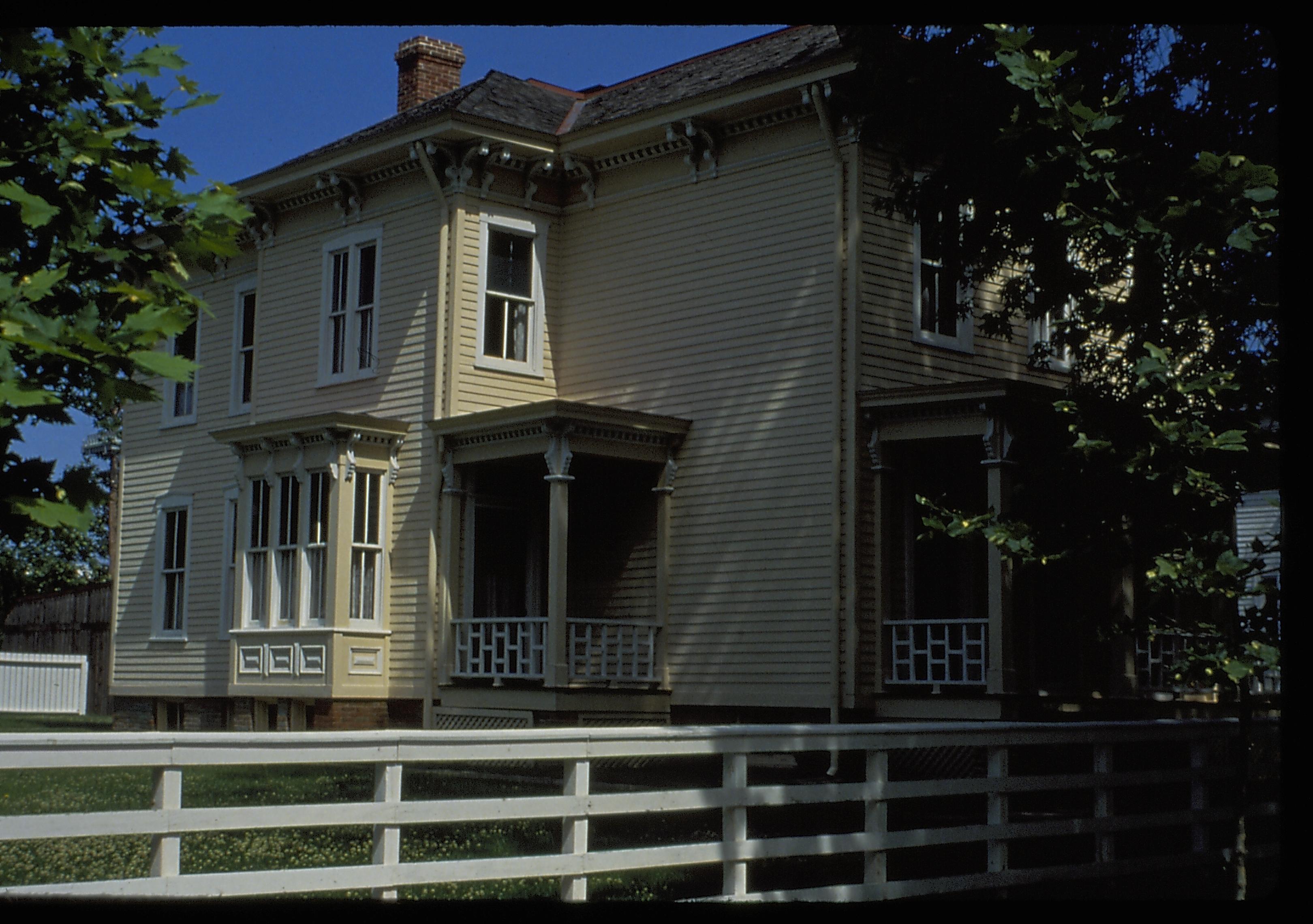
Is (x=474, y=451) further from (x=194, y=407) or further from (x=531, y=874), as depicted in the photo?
(x=531, y=874)

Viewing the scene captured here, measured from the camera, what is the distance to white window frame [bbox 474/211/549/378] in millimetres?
20516

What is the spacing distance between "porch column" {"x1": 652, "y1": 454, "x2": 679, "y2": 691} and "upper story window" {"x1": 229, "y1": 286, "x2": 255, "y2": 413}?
26.1ft

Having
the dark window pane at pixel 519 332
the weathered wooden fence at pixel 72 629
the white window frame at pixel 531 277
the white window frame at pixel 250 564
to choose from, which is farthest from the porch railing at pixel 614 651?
the weathered wooden fence at pixel 72 629

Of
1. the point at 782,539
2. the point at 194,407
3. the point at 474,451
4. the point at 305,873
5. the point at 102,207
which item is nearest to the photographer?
the point at 102,207

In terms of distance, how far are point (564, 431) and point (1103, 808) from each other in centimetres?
860

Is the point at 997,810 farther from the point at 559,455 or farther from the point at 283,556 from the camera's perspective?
the point at 283,556

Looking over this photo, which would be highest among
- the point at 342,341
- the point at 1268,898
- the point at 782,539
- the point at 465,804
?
the point at 342,341

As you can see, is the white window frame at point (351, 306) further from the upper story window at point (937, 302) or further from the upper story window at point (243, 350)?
the upper story window at point (937, 302)

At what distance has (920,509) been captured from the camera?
18.2 m

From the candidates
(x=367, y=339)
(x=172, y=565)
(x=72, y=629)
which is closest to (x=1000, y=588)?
(x=367, y=339)

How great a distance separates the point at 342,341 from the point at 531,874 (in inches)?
588

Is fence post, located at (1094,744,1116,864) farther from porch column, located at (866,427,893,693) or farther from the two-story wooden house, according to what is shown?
porch column, located at (866,427,893,693)

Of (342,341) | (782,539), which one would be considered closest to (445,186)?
(342,341)

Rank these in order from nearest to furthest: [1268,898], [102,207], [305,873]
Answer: [102,207] → [305,873] → [1268,898]
